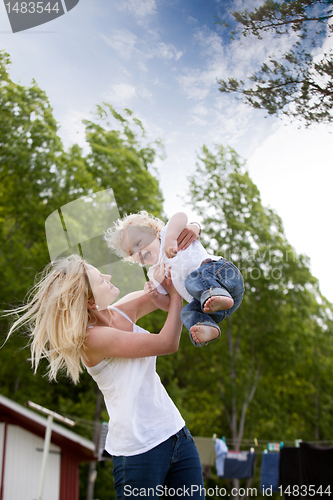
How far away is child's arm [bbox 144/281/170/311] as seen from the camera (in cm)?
184

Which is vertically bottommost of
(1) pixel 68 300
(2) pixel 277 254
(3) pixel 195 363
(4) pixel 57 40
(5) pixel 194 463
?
(3) pixel 195 363

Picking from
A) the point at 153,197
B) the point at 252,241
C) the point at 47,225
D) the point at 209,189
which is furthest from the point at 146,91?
the point at 252,241

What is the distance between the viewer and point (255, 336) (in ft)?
47.1

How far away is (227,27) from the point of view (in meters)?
2.52

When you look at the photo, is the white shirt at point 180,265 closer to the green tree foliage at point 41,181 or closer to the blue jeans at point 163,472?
the blue jeans at point 163,472

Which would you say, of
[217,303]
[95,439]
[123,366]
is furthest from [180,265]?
[95,439]

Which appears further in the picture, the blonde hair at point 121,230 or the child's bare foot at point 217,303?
the blonde hair at point 121,230

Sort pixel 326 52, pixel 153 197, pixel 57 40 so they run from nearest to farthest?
pixel 326 52 < pixel 57 40 < pixel 153 197

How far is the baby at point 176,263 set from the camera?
70.1 inches

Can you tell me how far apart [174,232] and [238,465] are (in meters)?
9.25

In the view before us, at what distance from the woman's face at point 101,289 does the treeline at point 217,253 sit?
8.25 m

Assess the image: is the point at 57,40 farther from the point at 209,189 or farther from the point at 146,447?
the point at 209,189

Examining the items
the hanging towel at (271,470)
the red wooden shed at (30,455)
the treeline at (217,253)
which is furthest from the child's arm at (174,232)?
the hanging towel at (271,470)

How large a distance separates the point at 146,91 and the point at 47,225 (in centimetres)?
152
